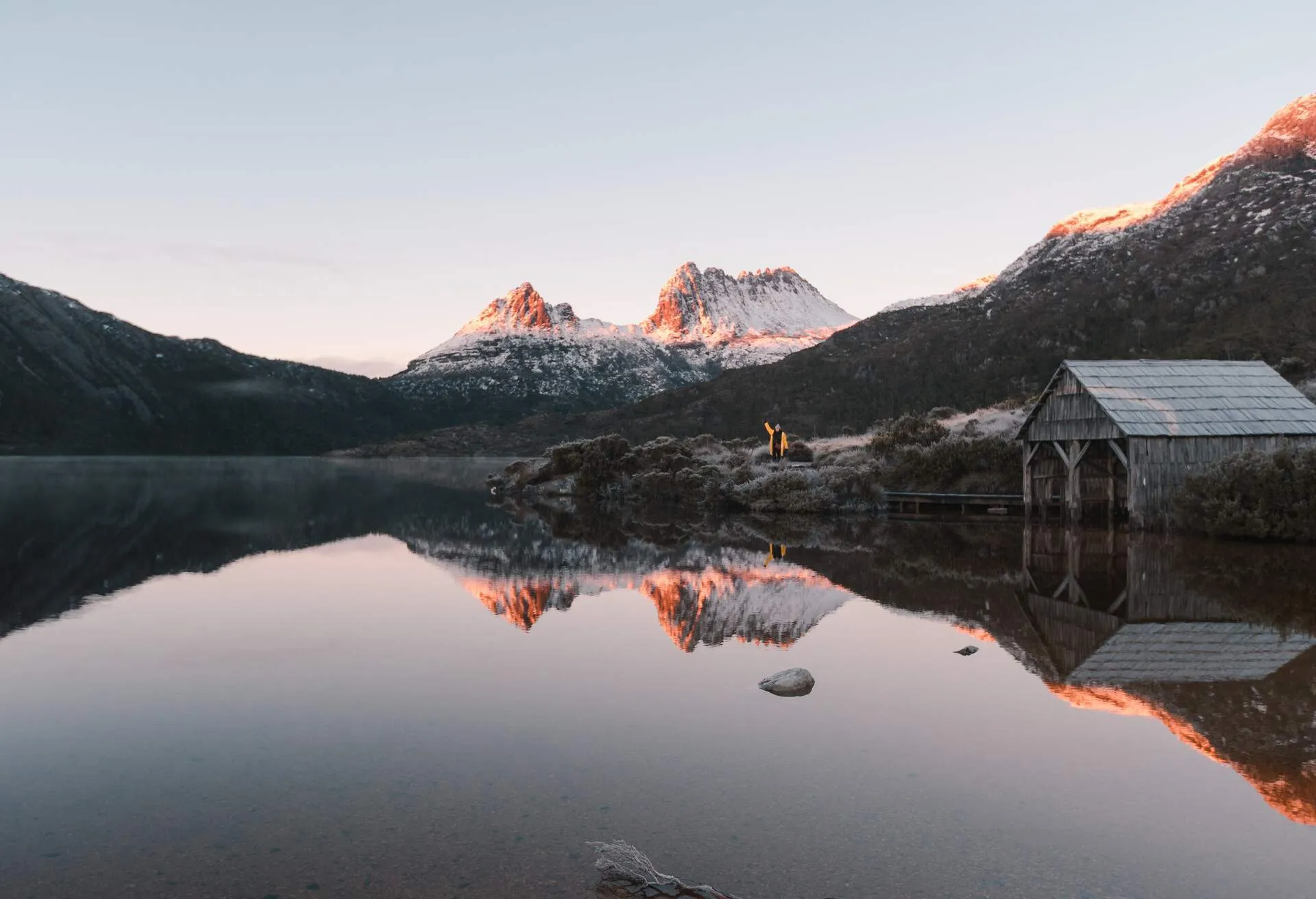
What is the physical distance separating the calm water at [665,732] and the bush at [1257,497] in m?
5.90

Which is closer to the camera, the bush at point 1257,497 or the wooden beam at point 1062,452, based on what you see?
the bush at point 1257,497

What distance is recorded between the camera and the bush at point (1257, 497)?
25500 millimetres

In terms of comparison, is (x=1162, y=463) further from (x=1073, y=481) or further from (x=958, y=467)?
(x=958, y=467)

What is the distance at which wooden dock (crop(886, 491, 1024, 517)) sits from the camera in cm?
3775

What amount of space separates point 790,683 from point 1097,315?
85.2 m

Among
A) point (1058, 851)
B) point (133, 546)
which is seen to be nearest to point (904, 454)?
point (133, 546)

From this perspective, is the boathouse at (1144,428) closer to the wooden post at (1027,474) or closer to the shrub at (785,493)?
the wooden post at (1027,474)

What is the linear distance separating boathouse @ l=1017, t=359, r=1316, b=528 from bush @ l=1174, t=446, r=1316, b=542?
1214 millimetres

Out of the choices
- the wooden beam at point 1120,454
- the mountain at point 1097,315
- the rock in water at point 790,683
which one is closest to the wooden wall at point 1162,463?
the wooden beam at point 1120,454

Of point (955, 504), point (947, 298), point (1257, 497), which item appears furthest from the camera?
point (947, 298)

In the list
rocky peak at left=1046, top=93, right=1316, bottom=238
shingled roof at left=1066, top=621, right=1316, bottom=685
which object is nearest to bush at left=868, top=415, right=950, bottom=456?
shingled roof at left=1066, top=621, right=1316, bottom=685

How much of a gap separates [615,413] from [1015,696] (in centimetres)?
13503

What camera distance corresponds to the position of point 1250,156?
104 metres

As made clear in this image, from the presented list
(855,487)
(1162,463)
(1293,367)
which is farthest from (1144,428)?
(1293,367)
